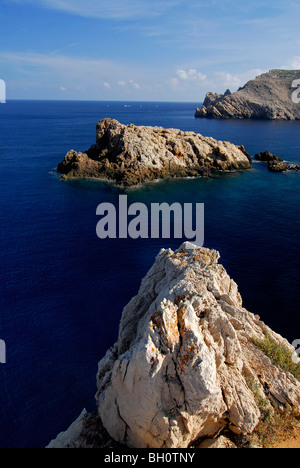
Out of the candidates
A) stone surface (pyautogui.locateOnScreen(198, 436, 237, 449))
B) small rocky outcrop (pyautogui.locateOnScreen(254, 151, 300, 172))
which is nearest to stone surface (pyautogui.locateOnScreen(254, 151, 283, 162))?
small rocky outcrop (pyautogui.locateOnScreen(254, 151, 300, 172))

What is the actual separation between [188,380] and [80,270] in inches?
1245

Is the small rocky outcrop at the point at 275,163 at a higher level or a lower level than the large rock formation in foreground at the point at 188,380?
higher

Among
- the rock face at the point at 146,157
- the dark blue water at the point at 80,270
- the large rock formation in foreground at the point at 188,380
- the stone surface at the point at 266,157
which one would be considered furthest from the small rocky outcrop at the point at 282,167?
the large rock formation in foreground at the point at 188,380

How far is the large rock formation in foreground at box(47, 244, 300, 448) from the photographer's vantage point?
47.3 ft

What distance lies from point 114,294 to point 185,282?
22.9 m

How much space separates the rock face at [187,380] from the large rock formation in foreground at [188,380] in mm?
40

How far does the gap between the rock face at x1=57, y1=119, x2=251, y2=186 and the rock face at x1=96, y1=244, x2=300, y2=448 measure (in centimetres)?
6576

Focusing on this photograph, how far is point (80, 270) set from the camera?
43.9 metres

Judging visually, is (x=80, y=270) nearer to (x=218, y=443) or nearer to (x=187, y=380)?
(x=187, y=380)

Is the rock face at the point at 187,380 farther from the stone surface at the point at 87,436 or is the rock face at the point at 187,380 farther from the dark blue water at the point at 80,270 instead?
the dark blue water at the point at 80,270

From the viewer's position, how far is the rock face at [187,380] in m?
14.4

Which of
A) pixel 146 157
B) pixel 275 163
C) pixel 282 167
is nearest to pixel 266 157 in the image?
pixel 275 163
